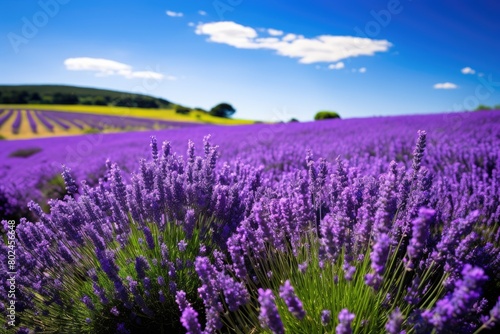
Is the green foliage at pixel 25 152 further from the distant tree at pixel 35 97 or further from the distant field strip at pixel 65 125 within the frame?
the distant tree at pixel 35 97

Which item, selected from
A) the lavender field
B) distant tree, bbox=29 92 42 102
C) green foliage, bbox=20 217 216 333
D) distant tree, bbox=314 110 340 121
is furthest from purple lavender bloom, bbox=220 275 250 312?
distant tree, bbox=29 92 42 102

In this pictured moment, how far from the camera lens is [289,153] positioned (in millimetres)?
4281

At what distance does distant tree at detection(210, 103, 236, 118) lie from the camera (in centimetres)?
4109

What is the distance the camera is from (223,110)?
4122cm

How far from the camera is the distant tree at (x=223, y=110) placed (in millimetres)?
41094

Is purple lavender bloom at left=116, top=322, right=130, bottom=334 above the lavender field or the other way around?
the other way around

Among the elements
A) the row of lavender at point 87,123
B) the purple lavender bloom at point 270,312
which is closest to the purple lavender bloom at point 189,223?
the purple lavender bloom at point 270,312

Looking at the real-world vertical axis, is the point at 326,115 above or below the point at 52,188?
→ above

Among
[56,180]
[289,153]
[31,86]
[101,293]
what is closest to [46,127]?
[56,180]

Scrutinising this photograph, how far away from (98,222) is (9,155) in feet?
39.6

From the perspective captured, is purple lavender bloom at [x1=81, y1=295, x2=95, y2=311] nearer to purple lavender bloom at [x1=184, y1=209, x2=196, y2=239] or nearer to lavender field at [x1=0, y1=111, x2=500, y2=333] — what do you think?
lavender field at [x1=0, y1=111, x2=500, y2=333]

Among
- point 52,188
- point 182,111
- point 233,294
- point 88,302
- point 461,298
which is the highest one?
point 182,111

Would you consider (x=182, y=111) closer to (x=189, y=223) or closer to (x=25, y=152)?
(x=25, y=152)

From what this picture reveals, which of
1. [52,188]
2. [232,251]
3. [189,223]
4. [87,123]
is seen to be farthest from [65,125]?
[232,251]
